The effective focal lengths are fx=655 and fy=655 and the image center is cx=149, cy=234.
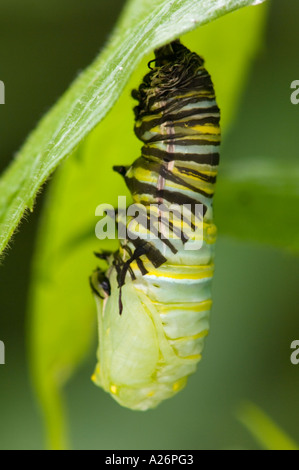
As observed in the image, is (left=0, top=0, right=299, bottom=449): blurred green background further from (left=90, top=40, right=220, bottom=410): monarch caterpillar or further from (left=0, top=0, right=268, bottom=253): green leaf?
(left=0, top=0, right=268, bottom=253): green leaf

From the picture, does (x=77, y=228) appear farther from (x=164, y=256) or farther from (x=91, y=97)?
(x=91, y=97)

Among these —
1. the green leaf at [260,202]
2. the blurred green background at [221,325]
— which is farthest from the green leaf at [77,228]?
the blurred green background at [221,325]

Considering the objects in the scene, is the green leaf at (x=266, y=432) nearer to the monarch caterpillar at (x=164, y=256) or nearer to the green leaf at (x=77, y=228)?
the monarch caterpillar at (x=164, y=256)

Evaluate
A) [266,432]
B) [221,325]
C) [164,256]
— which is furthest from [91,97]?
[221,325]

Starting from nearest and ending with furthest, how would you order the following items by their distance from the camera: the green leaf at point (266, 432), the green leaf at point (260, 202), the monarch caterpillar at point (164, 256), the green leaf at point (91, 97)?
1. the green leaf at point (91, 97)
2. the monarch caterpillar at point (164, 256)
3. the green leaf at point (260, 202)
4. the green leaf at point (266, 432)

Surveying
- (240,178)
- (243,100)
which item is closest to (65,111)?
(240,178)

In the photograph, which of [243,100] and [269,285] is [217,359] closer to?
[269,285]

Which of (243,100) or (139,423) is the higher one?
(243,100)
